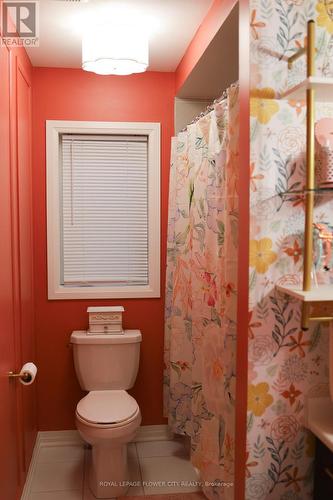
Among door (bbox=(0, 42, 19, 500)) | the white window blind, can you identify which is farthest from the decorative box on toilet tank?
door (bbox=(0, 42, 19, 500))

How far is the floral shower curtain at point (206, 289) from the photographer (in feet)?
6.79

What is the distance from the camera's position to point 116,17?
240 centimetres

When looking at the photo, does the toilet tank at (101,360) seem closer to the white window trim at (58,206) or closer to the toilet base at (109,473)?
the white window trim at (58,206)

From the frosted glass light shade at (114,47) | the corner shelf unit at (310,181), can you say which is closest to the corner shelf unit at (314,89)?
the corner shelf unit at (310,181)

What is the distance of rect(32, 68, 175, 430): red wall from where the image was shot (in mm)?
3115

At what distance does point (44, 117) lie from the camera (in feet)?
10.2

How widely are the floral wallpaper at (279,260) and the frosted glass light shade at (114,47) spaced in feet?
2.89

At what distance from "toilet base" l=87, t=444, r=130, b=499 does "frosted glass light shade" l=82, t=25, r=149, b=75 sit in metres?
2.00

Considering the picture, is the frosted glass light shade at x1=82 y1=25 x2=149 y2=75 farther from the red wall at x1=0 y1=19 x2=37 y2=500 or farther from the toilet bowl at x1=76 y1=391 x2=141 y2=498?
the toilet bowl at x1=76 y1=391 x2=141 y2=498

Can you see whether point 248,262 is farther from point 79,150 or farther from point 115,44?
point 79,150

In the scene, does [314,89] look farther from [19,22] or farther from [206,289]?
[19,22]

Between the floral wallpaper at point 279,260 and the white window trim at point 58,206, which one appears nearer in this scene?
the floral wallpaper at point 279,260

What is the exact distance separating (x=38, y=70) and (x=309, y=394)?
2.49 m

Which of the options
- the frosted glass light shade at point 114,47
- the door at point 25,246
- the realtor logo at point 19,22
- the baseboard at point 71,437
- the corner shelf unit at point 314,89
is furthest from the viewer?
the baseboard at point 71,437
